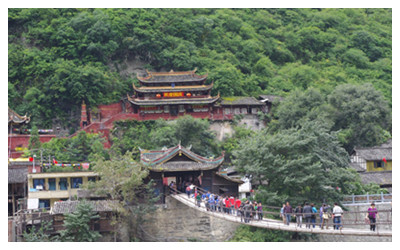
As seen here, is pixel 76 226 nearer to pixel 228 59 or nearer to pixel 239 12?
pixel 228 59

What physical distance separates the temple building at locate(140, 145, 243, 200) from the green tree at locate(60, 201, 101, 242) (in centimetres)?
437

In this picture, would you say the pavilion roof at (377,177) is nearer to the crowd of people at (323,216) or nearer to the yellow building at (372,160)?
the yellow building at (372,160)

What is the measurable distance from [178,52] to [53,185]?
84.9 ft

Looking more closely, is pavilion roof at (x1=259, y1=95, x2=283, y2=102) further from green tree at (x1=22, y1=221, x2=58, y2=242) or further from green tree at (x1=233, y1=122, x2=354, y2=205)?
green tree at (x1=22, y1=221, x2=58, y2=242)

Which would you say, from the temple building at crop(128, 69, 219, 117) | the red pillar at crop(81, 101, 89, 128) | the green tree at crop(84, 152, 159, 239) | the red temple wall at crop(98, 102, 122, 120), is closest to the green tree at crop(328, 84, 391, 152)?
the temple building at crop(128, 69, 219, 117)

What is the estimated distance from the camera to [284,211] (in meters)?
29.1

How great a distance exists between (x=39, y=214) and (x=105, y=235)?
3467 millimetres

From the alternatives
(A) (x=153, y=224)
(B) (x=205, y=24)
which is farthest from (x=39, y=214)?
(B) (x=205, y=24)

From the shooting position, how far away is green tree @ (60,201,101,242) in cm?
3088

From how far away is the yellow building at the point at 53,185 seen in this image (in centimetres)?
3675

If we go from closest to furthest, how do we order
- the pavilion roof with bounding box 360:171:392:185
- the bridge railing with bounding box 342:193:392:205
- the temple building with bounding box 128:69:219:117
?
1. the bridge railing with bounding box 342:193:392:205
2. the pavilion roof with bounding box 360:171:392:185
3. the temple building with bounding box 128:69:219:117

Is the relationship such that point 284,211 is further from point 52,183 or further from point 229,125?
point 229,125

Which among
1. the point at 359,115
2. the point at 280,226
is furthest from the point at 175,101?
the point at 280,226

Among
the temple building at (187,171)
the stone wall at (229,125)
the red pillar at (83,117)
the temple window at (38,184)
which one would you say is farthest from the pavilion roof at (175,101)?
the temple window at (38,184)
